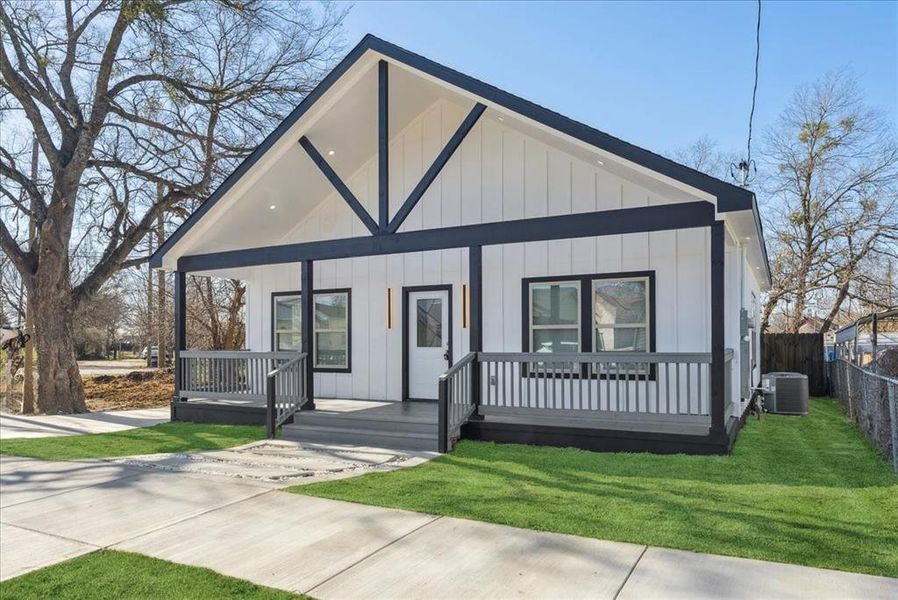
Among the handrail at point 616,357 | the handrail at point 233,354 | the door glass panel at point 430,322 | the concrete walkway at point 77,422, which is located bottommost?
the concrete walkway at point 77,422

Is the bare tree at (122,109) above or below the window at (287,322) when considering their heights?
above

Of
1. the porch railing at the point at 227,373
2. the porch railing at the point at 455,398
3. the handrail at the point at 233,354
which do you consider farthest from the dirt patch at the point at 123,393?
the porch railing at the point at 455,398

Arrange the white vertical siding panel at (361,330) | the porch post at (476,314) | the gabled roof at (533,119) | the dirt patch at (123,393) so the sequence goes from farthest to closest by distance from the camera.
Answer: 1. the dirt patch at (123,393)
2. the white vertical siding panel at (361,330)
3. the porch post at (476,314)
4. the gabled roof at (533,119)

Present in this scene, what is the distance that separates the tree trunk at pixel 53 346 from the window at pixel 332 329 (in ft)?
19.5

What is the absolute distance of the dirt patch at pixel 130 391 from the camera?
48.4 feet

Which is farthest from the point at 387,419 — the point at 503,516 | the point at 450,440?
the point at 503,516

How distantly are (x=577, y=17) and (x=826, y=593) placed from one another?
1227 centimetres

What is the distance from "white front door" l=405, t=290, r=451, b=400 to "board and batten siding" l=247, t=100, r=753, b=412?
21 centimetres

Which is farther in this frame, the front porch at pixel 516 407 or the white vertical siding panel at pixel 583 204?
the white vertical siding panel at pixel 583 204

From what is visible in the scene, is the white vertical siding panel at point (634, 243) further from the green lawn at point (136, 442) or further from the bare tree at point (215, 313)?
the bare tree at point (215, 313)

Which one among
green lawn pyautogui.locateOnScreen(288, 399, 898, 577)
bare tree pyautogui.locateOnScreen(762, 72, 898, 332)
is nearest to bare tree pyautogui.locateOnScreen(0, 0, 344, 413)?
green lawn pyautogui.locateOnScreen(288, 399, 898, 577)

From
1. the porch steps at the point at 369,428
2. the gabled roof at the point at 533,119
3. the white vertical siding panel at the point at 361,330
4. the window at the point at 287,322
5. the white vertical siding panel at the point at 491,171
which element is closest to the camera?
the gabled roof at the point at 533,119

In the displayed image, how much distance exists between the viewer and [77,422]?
1155 centimetres

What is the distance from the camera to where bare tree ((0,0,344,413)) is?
520 inches
